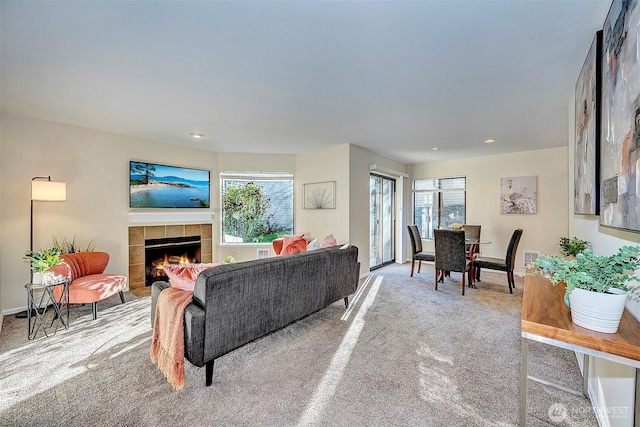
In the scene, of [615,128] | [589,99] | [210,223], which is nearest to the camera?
[615,128]

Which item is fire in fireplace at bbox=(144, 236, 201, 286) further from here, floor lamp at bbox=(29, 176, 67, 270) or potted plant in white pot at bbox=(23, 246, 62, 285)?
potted plant in white pot at bbox=(23, 246, 62, 285)

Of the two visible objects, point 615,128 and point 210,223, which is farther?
point 210,223

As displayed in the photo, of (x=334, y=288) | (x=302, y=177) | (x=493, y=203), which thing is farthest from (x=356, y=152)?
(x=493, y=203)

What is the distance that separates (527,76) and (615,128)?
51.3 inches

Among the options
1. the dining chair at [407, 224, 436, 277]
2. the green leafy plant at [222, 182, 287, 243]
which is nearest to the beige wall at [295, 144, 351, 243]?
the green leafy plant at [222, 182, 287, 243]

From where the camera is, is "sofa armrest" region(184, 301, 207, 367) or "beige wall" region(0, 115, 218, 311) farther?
"beige wall" region(0, 115, 218, 311)

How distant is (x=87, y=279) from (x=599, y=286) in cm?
427

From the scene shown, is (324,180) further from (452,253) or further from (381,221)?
(452,253)

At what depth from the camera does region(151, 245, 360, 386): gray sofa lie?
190cm

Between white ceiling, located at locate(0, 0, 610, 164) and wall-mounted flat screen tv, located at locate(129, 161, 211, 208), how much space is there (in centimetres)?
84

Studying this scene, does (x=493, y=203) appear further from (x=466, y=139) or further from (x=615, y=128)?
(x=615, y=128)

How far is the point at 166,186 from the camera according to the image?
4625 mm

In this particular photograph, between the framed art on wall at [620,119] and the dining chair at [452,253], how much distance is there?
258 centimetres

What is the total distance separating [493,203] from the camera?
5.48 metres
